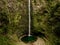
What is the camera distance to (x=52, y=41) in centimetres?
331

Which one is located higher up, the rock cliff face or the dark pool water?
the rock cliff face

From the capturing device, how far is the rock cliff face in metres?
3.41

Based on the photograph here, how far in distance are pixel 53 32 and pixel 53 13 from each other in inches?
12.1

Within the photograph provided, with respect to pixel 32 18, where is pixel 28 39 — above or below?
below

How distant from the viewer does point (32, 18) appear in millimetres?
3510

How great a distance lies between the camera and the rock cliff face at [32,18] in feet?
11.2

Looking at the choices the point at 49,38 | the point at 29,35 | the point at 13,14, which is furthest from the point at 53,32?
the point at 13,14

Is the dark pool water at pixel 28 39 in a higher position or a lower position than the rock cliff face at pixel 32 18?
lower

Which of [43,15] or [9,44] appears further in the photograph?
[43,15]

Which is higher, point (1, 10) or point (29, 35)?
point (1, 10)

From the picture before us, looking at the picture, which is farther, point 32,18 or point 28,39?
point 32,18

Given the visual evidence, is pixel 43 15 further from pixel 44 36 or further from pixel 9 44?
pixel 9 44

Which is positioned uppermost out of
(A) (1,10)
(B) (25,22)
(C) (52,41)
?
(A) (1,10)

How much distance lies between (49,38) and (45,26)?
21 cm
